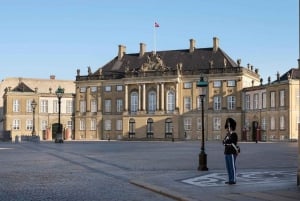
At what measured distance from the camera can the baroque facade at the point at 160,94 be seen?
87.8 m

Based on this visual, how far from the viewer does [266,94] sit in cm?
7981

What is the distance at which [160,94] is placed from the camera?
91.9 m

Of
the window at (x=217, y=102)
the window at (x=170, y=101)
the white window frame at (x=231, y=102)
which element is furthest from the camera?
the window at (x=170, y=101)

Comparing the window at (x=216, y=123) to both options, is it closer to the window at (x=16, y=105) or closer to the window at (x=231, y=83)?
the window at (x=231, y=83)

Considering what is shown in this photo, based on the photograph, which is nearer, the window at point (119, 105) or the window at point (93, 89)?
the window at point (119, 105)

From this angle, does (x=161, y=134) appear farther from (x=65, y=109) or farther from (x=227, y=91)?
(x=65, y=109)

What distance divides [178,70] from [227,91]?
911cm

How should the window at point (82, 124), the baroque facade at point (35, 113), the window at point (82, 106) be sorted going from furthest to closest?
the baroque facade at point (35, 113) → the window at point (82, 106) → the window at point (82, 124)

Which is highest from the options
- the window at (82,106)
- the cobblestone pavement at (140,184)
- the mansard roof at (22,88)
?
the mansard roof at (22,88)

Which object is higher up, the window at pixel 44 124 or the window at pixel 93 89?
the window at pixel 93 89

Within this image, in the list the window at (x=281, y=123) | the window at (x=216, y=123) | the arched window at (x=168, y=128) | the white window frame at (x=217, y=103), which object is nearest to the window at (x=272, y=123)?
the window at (x=281, y=123)

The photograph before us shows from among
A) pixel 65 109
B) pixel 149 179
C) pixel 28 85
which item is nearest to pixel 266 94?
pixel 65 109

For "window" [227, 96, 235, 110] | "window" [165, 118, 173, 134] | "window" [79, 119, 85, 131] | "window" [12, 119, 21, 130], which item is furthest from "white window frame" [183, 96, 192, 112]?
"window" [12, 119, 21, 130]

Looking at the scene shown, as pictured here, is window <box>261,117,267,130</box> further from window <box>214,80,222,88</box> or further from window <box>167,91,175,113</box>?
window <box>167,91,175,113</box>
